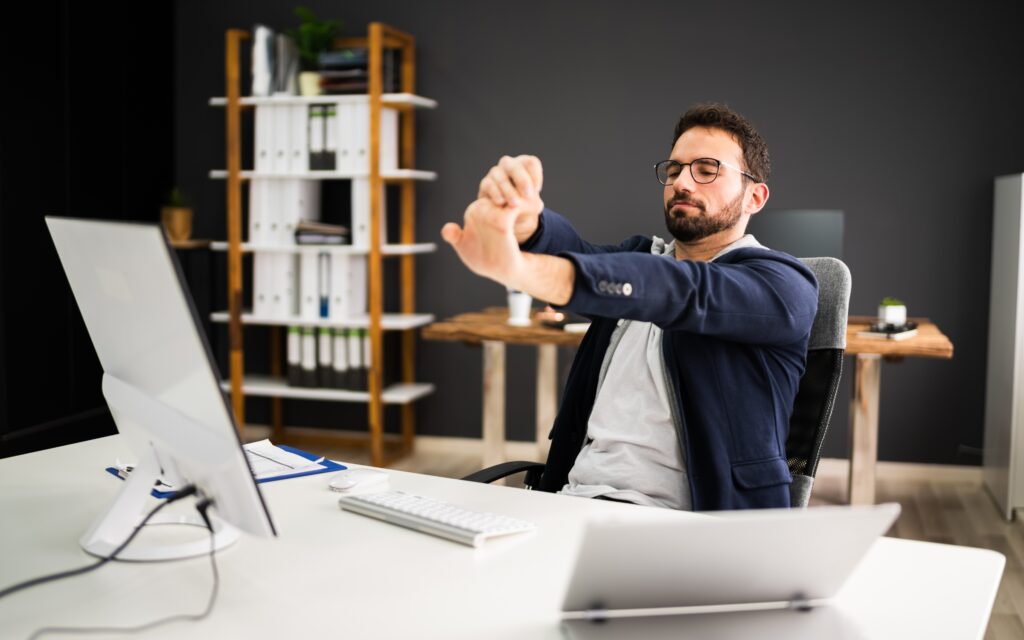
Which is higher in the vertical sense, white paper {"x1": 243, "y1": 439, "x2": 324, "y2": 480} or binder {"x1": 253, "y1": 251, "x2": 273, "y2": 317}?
binder {"x1": 253, "y1": 251, "x2": 273, "y2": 317}

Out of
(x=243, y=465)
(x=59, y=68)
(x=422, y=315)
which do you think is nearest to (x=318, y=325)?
(x=422, y=315)

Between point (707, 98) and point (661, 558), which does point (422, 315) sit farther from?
point (661, 558)

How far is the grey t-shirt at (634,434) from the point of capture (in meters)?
1.79

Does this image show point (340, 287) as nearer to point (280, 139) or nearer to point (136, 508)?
point (280, 139)

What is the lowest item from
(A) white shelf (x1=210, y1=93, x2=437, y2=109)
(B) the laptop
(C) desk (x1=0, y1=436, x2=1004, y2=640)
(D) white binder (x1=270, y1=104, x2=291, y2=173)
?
(C) desk (x1=0, y1=436, x2=1004, y2=640)

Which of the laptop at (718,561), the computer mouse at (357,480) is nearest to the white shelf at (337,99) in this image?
the computer mouse at (357,480)

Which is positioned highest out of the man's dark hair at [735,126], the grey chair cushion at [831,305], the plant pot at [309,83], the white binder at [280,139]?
the plant pot at [309,83]

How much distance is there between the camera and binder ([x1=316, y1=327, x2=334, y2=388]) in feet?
15.6

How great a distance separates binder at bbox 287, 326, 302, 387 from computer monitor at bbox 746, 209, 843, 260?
7.20ft

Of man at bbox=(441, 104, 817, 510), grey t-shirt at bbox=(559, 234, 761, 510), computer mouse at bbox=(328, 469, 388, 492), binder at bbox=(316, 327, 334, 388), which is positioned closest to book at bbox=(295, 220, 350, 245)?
binder at bbox=(316, 327, 334, 388)

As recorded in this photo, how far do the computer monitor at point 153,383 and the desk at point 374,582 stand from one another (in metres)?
0.08

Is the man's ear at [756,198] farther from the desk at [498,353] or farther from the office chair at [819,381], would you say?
the desk at [498,353]

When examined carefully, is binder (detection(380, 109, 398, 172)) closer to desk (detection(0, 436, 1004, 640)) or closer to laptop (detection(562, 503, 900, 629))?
desk (detection(0, 436, 1004, 640))

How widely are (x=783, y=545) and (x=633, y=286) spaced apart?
1.53 feet
